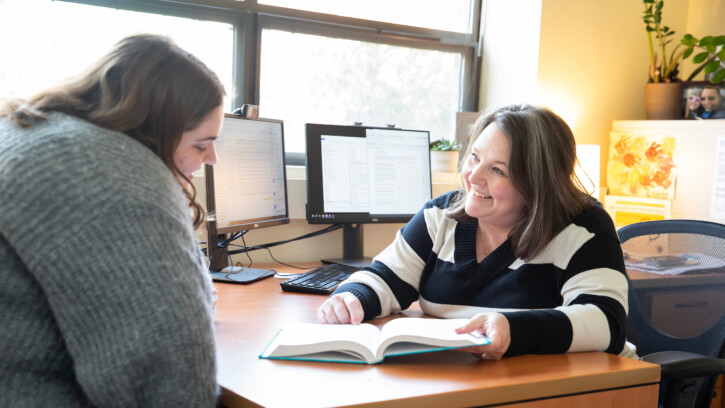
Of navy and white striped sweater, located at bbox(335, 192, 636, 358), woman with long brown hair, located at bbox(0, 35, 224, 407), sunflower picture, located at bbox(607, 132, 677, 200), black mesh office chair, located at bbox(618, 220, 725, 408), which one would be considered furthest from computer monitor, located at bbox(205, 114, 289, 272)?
sunflower picture, located at bbox(607, 132, 677, 200)

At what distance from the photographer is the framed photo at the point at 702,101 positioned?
2.83 m

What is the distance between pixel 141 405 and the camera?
31.7 inches

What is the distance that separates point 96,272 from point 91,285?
2 cm

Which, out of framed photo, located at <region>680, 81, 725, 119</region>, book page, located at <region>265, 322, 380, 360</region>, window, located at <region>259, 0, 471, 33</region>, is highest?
window, located at <region>259, 0, 471, 33</region>

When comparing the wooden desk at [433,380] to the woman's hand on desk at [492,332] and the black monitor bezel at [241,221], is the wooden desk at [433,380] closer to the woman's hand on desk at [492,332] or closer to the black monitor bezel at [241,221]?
the woman's hand on desk at [492,332]

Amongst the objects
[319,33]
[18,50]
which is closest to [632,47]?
[319,33]

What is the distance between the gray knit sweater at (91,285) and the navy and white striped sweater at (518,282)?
2.16 feet

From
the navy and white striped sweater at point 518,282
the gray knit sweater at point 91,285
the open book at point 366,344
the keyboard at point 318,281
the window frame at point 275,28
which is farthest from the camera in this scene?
the window frame at point 275,28

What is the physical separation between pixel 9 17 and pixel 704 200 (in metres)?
2.74

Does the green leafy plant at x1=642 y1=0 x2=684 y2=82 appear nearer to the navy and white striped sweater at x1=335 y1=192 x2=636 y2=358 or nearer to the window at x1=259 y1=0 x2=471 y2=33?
the window at x1=259 y1=0 x2=471 y2=33

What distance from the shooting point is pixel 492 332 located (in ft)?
3.88

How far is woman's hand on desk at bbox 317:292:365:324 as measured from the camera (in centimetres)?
138

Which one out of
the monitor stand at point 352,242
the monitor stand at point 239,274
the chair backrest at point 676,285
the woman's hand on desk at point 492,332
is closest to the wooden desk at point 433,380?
the woman's hand on desk at point 492,332

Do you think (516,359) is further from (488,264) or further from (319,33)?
(319,33)
